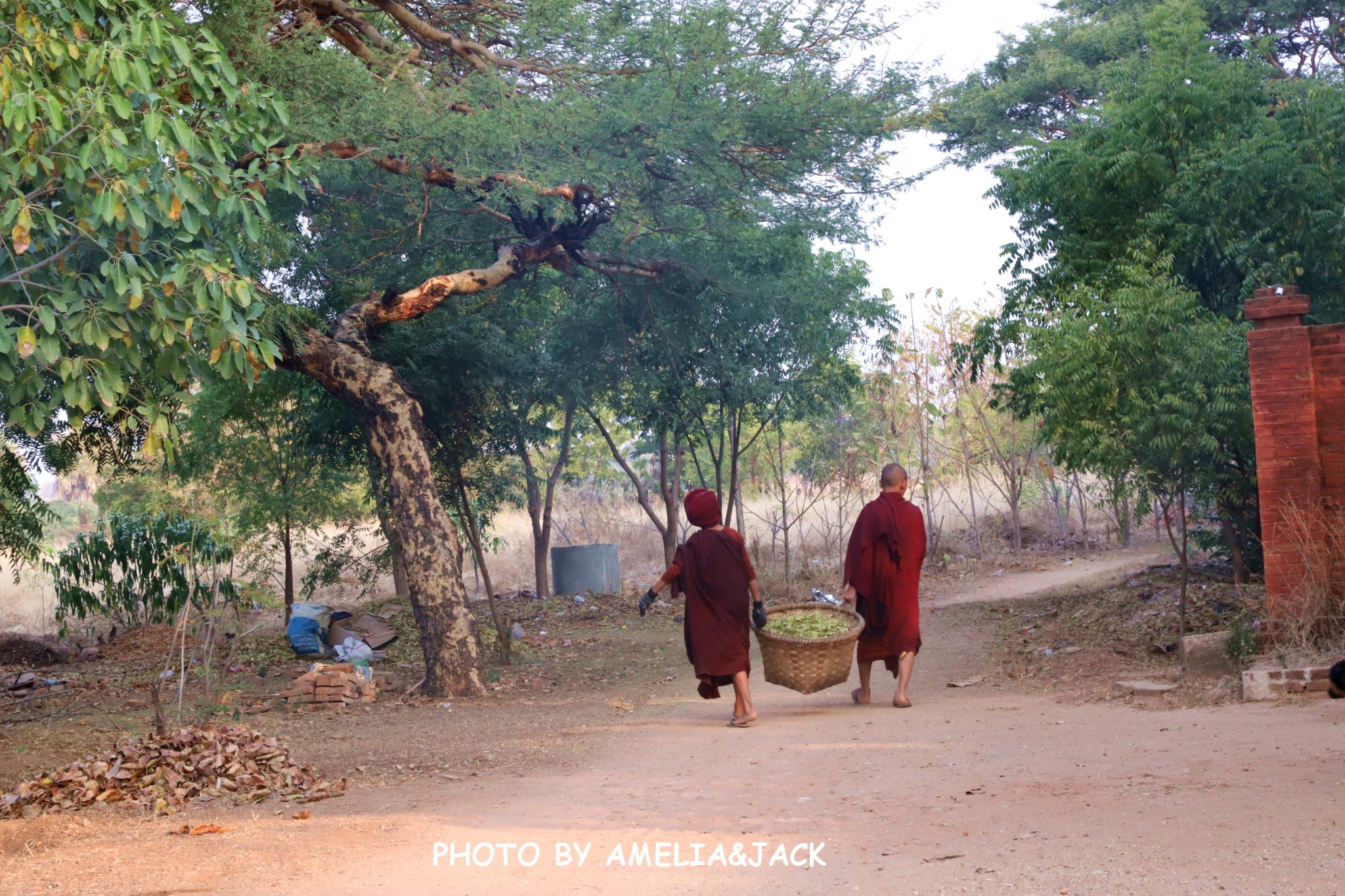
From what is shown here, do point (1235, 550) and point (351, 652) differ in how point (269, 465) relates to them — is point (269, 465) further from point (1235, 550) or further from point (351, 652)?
point (1235, 550)

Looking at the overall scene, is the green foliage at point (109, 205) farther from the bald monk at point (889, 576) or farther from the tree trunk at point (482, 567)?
the tree trunk at point (482, 567)

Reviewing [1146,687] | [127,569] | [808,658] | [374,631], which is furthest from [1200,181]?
[127,569]

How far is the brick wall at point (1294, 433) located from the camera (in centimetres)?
838

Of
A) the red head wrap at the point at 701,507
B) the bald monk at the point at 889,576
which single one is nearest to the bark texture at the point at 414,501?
the red head wrap at the point at 701,507

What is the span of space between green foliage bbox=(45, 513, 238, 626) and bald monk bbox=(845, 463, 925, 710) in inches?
413

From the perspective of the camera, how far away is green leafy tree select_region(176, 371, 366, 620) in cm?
1470

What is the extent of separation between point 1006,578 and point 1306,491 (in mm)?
12240

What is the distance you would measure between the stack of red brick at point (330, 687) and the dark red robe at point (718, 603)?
375 centimetres

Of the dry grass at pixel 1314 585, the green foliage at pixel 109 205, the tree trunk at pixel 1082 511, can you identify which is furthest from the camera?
the tree trunk at pixel 1082 511

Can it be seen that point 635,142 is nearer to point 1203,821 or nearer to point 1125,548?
point 1203,821

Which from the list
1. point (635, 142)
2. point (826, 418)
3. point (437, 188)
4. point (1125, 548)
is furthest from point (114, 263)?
point (1125, 548)

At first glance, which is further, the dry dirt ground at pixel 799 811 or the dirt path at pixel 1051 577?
the dirt path at pixel 1051 577

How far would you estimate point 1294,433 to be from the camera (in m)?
8.43

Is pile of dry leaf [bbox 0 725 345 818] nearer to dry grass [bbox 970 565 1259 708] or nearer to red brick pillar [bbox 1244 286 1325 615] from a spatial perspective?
dry grass [bbox 970 565 1259 708]
